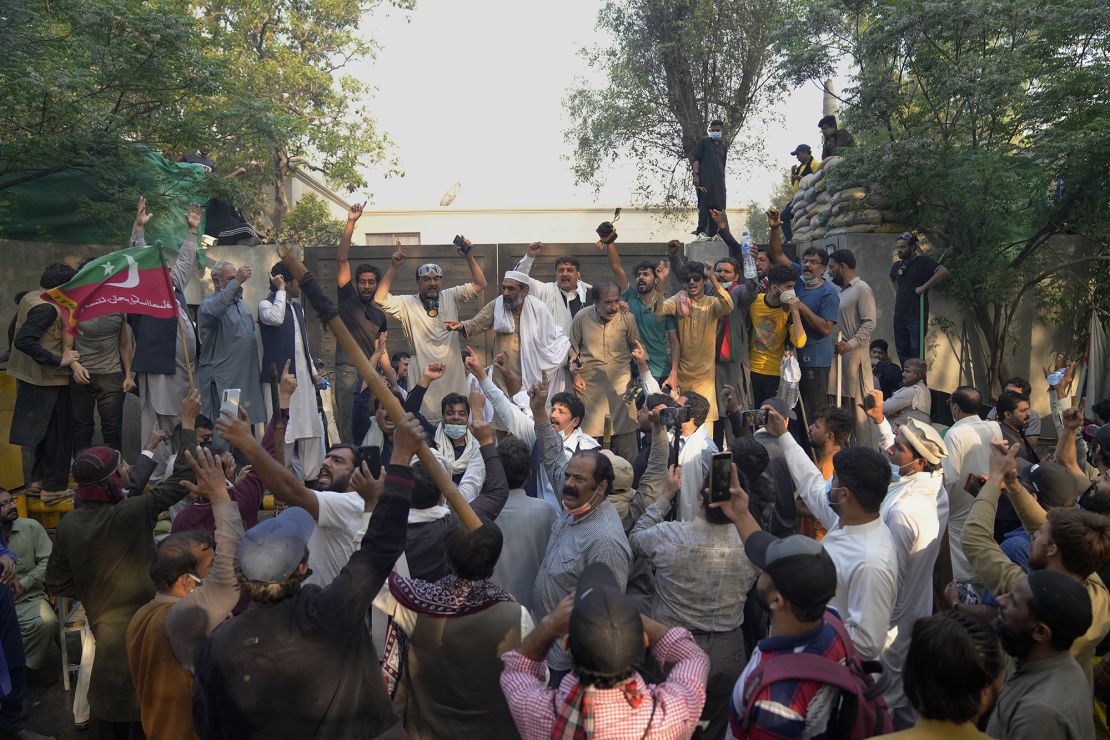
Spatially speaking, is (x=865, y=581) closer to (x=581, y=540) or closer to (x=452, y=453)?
(x=581, y=540)

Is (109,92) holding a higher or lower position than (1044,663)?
higher

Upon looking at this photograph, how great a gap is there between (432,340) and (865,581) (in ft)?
17.8

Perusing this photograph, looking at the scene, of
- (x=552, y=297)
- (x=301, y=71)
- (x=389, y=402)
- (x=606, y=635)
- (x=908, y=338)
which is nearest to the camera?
(x=606, y=635)

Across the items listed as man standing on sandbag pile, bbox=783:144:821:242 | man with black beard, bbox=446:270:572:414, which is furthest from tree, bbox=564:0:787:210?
man with black beard, bbox=446:270:572:414

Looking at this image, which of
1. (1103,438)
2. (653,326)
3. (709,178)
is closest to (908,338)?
(709,178)

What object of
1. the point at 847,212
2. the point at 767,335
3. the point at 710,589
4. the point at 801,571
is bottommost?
the point at 710,589

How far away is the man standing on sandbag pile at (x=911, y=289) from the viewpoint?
10297 mm

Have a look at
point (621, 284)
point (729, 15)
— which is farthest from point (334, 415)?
point (729, 15)

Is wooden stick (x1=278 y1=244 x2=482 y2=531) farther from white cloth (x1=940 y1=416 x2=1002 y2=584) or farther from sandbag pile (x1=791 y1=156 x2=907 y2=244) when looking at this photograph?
sandbag pile (x1=791 y1=156 x2=907 y2=244)

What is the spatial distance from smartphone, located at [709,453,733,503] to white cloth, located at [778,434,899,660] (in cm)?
55

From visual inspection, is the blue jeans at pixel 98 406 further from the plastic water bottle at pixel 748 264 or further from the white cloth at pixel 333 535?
the plastic water bottle at pixel 748 264

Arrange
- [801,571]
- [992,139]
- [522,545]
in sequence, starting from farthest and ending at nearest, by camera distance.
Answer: [992,139], [522,545], [801,571]

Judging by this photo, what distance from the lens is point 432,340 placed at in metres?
8.26

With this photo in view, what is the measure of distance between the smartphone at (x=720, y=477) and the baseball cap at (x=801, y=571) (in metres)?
0.50
